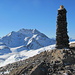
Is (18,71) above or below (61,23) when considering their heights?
below

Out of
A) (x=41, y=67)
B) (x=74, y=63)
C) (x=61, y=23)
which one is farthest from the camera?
(x=61, y=23)

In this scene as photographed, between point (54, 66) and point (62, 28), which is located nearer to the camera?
point (54, 66)

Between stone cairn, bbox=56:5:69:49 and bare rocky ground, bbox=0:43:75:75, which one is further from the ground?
stone cairn, bbox=56:5:69:49

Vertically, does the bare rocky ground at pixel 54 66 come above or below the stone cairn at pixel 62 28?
below

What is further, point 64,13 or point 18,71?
point 64,13

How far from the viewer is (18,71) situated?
115 ft

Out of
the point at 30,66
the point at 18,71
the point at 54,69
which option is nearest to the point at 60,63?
the point at 54,69

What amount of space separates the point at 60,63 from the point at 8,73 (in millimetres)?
9766

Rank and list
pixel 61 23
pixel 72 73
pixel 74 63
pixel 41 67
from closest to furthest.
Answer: pixel 72 73 < pixel 41 67 < pixel 74 63 < pixel 61 23

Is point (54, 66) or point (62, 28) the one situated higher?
point (62, 28)

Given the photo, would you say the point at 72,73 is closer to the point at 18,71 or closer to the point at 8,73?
the point at 18,71

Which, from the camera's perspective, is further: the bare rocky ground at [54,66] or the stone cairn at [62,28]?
the stone cairn at [62,28]

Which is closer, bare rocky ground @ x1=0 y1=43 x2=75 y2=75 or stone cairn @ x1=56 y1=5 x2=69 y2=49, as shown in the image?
bare rocky ground @ x1=0 y1=43 x2=75 y2=75

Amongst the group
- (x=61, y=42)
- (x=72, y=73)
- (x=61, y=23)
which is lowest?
(x=72, y=73)
